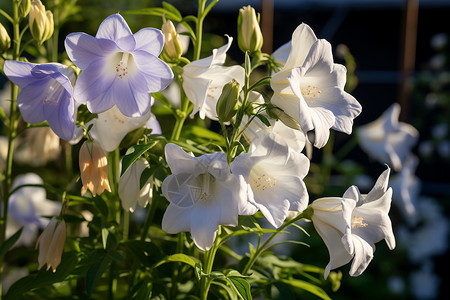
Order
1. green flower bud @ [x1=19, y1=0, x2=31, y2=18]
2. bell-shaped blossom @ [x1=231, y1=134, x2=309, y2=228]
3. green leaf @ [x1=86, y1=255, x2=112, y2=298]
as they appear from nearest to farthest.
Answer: bell-shaped blossom @ [x1=231, y1=134, x2=309, y2=228], green leaf @ [x1=86, y1=255, x2=112, y2=298], green flower bud @ [x1=19, y1=0, x2=31, y2=18]

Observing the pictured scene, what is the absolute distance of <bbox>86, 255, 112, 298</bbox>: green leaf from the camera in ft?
2.79

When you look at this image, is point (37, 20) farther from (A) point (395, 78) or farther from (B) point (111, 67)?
(A) point (395, 78)

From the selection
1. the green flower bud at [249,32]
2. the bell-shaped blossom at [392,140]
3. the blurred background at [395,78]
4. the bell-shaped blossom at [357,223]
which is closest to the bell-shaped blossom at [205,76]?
the green flower bud at [249,32]

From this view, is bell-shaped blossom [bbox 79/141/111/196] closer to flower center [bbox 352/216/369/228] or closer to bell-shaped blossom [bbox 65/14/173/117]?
bell-shaped blossom [bbox 65/14/173/117]

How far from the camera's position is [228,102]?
31.2 inches

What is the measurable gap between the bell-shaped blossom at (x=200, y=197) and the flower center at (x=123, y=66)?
165mm

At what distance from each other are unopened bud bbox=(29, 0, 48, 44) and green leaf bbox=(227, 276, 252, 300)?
19.8 inches

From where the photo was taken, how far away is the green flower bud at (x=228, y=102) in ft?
2.59

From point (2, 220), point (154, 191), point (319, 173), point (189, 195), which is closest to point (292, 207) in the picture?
point (189, 195)

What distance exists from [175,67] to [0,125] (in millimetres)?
3352

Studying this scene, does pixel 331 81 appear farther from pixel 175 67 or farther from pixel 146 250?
pixel 146 250

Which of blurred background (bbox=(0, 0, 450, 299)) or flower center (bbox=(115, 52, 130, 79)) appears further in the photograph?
blurred background (bbox=(0, 0, 450, 299))

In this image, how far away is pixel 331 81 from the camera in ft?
2.77

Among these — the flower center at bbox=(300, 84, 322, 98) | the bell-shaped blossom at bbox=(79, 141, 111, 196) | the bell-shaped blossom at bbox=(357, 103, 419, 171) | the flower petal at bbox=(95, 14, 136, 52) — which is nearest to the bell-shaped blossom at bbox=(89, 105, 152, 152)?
the bell-shaped blossom at bbox=(79, 141, 111, 196)
